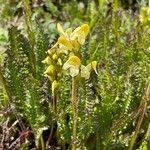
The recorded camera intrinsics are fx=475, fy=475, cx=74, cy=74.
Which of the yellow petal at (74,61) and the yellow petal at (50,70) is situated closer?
the yellow petal at (74,61)

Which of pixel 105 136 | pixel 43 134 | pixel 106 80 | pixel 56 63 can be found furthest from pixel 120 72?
pixel 56 63

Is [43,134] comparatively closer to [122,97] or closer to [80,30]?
[122,97]

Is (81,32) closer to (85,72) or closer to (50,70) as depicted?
(85,72)

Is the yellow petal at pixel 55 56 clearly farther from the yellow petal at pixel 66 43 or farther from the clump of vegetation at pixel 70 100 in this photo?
the clump of vegetation at pixel 70 100

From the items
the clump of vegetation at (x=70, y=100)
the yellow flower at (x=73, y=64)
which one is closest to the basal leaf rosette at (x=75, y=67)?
the yellow flower at (x=73, y=64)

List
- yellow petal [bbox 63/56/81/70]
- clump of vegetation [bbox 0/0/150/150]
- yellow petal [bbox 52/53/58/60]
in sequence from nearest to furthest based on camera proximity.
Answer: yellow petal [bbox 63/56/81/70] → yellow petal [bbox 52/53/58/60] → clump of vegetation [bbox 0/0/150/150]

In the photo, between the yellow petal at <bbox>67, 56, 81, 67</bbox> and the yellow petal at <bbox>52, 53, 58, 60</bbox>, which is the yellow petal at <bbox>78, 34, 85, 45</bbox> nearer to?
the yellow petal at <bbox>67, 56, 81, 67</bbox>

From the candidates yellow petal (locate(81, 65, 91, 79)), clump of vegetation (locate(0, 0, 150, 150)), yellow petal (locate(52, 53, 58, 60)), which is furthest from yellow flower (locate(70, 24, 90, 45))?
clump of vegetation (locate(0, 0, 150, 150))

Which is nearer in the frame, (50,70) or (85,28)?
(85,28)

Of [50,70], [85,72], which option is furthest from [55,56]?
[85,72]

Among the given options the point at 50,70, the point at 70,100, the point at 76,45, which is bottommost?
the point at 70,100

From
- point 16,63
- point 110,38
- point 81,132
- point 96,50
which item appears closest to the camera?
point 81,132
